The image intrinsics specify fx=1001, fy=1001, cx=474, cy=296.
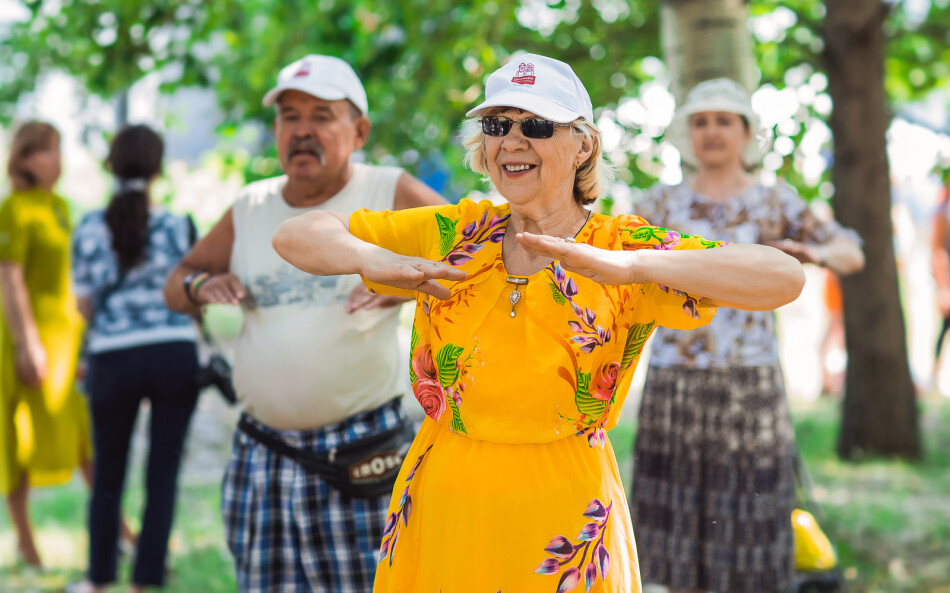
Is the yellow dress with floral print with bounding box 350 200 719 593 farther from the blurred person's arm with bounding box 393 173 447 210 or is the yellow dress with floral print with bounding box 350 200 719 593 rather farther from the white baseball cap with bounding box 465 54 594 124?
the blurred person's arm with bounding box 393 173 447 210

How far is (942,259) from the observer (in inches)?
353

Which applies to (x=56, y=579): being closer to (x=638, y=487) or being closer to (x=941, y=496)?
(x=638, y=487)

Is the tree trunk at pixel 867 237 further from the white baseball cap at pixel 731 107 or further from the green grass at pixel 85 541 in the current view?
the green grass at pixel 85 541

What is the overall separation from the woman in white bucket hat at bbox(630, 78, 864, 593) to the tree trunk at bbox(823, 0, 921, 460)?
145 inches

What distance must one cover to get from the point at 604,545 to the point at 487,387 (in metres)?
0.43

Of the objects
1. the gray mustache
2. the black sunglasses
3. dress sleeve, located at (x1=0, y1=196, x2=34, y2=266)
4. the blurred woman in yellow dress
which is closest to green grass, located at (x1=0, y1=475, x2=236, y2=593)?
the blurred woman in yellow dress

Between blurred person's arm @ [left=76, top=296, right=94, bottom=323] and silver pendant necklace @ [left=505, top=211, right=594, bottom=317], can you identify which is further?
blurred person's arm @ [left=76, top=296, right=94, bottom=323]

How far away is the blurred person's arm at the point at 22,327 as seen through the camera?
16.5 feet

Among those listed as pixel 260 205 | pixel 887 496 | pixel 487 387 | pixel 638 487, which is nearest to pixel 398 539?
pixel 487 387

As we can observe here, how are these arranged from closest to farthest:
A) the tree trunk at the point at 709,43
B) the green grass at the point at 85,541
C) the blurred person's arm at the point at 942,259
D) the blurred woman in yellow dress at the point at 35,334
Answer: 1. the tree trunk at the point at 709,43
2. the green grass at the point at 85,541
3. the blurred woman in yellow dress at the point at 35,334
4. the blurred person's arm at the point at 942,259

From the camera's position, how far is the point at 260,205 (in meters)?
3.26

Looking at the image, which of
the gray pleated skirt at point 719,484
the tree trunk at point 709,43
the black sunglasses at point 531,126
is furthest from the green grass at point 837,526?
the black sunglasses at point 531,126

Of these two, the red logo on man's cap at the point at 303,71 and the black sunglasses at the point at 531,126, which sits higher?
the red logo on man's cap at the point at 303,71

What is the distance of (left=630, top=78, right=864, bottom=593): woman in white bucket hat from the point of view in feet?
12.0
